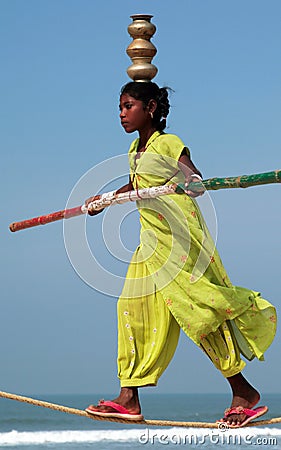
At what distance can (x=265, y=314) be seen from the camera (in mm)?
7000

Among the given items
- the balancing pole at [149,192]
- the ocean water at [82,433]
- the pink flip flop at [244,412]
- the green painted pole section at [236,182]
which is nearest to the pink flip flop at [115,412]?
the pink flip flop at [244,412]

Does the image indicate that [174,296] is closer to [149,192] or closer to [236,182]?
[149,192]

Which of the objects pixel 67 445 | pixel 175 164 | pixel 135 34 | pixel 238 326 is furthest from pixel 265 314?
pixel 67 445

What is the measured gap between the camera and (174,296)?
6.91m

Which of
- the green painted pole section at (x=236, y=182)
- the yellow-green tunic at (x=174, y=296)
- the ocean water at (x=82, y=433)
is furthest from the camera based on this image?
the ocean water at (x=82, y=433)

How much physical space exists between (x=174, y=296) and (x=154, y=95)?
1226mm

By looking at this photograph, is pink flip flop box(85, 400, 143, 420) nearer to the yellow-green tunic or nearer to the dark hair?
the yellow-green tunic

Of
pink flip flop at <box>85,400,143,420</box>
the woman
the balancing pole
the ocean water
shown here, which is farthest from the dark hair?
the ocean water

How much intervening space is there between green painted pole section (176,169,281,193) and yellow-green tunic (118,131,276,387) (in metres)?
0.25

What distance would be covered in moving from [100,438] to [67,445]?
153 centimetres

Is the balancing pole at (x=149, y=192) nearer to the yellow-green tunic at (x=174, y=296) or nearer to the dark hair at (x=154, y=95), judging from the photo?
the yellow-green tunic at (x=174, y=296)

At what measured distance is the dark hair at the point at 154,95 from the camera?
22.9ft

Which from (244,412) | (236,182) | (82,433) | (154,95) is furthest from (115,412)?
(82,433)

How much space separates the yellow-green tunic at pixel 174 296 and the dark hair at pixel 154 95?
12cm
